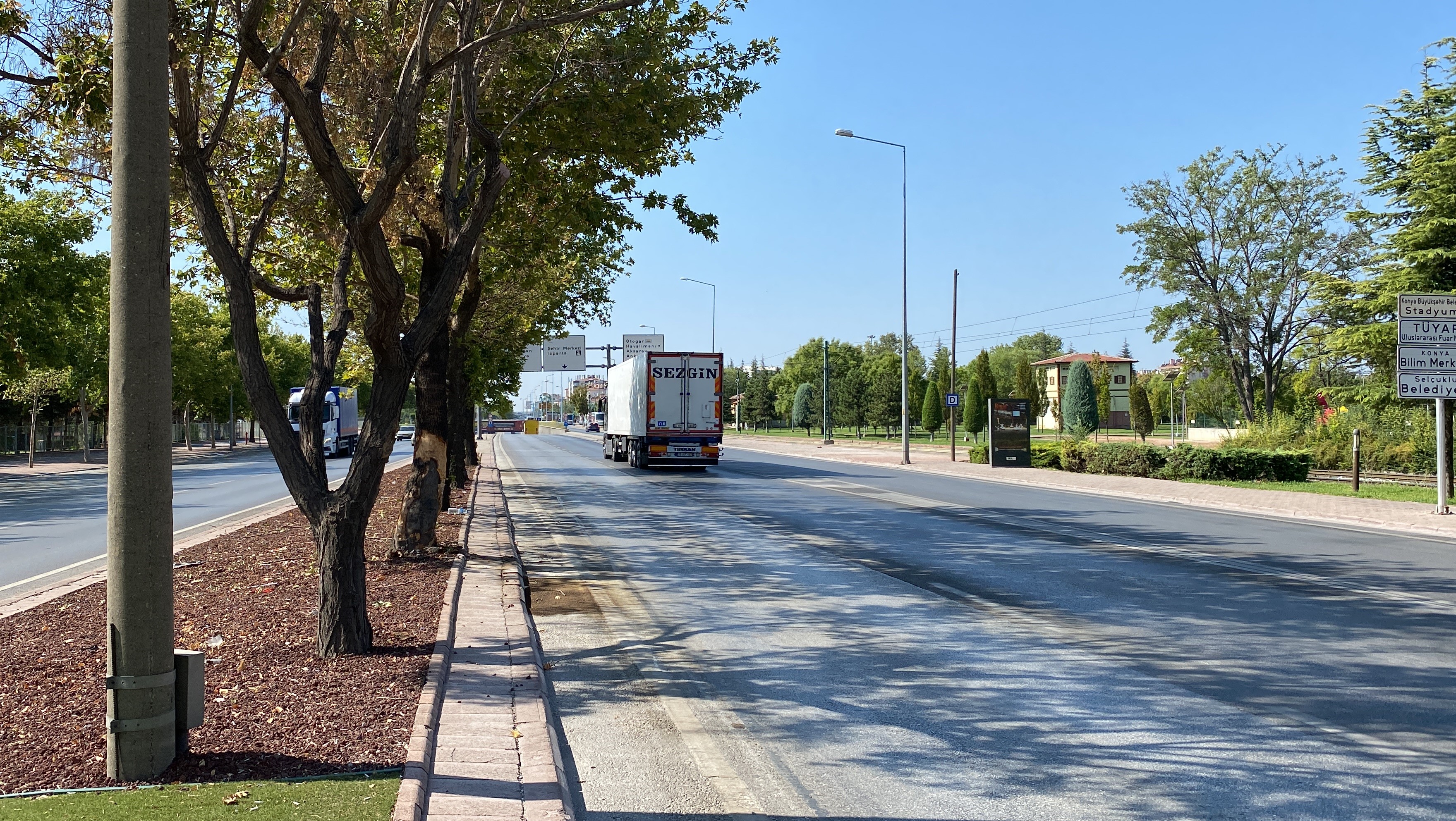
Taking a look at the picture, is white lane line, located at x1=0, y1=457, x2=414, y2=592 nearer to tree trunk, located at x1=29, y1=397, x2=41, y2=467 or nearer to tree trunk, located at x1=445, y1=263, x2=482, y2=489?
tree trunk, located at x1=445, y1=263, x2=482, y2=489

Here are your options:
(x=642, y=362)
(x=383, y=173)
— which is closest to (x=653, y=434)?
(x=642, y=362)

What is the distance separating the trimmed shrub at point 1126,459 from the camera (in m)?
28.9

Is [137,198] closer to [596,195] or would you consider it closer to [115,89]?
[115,89]

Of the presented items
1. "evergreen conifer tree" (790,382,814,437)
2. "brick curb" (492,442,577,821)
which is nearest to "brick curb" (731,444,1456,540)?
"brick curb" (492,442,577,821)

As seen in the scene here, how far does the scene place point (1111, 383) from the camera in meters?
123

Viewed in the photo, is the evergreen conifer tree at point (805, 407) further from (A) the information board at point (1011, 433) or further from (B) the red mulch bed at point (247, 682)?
(B) the red mulch bed at point (247, 682)

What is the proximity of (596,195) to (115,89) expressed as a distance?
29.8 ft

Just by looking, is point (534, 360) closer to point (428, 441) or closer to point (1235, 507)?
→ point (1235, 507)

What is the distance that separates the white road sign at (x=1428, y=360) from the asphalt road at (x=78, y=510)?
63.1ft

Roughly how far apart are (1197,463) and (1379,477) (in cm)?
567

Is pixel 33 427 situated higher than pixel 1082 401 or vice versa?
pixel 1082 401

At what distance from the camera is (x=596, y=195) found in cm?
1360

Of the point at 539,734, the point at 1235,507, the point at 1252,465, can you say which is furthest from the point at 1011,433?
the point at 539,734

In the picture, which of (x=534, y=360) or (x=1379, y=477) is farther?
(x=534, y=360)
